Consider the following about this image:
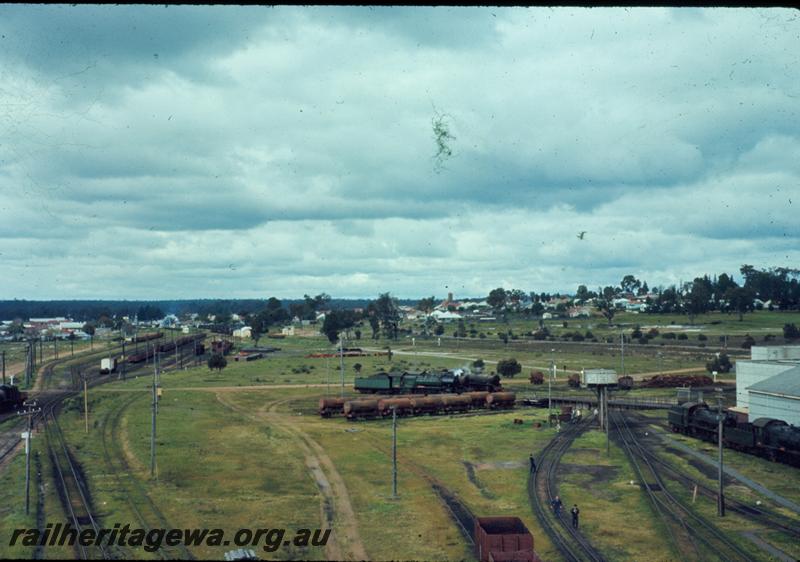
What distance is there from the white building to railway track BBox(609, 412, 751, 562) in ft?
89.0

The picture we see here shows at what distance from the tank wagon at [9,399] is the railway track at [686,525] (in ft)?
233

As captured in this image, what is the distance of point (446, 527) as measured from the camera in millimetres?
38688

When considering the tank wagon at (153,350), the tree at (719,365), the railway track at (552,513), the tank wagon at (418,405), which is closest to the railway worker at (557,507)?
the railway track at (552,513)

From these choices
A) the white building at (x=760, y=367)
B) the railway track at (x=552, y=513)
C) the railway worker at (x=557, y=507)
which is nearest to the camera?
the railway track at (x=552, y=513)

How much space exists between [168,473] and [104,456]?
9.14m

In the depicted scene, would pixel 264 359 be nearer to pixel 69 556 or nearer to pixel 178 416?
pixel 178 416

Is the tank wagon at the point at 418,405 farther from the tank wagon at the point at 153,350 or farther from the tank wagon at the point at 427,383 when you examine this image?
the tank wagon at the point at 153,350

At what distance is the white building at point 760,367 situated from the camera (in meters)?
77.4

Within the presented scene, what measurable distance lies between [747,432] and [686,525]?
25284 mm

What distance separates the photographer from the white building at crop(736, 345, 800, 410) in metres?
77.4

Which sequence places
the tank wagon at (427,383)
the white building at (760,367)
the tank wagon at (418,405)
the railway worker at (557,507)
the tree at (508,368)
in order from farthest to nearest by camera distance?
the tree at (508,368) → the tank wagon at (427,383) → the tank wagon at (418,405) → the white building at (760,367) → the railway worker at (557,507)

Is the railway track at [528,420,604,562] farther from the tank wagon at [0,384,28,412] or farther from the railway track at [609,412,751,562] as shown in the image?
the tank wagon at [0,384,28,412]

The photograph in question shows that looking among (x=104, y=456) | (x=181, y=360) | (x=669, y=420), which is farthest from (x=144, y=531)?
(x=181, y=360)

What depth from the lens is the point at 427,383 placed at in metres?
98.8
